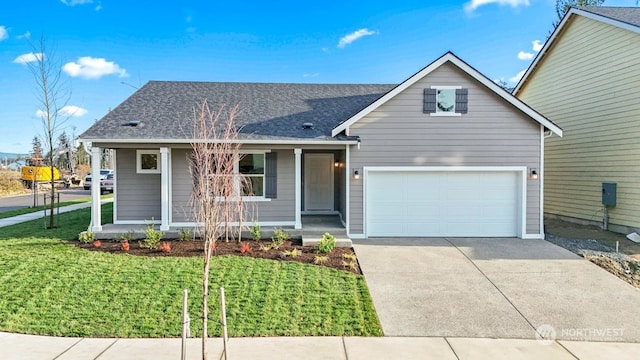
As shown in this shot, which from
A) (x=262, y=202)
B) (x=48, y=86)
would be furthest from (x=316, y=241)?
(x=48, y=86)

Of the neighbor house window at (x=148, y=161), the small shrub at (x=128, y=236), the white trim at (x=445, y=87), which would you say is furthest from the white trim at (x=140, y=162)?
the white trim at (x=445, y=87)

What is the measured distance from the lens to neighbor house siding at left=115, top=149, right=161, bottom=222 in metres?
10.7

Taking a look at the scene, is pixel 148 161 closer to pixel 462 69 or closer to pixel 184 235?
pixel 184 235

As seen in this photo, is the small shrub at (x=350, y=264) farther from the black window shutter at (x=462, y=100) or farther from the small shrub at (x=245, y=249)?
the black window shutter at (x=462, y=100)

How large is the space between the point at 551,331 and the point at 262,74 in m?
18.7

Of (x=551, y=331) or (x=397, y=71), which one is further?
(x=397, y=71)

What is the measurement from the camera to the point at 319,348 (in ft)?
14.2

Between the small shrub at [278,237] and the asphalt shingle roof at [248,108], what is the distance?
100 inches

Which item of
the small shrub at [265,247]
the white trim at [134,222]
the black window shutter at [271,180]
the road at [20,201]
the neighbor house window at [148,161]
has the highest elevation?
the neighbor house window at [148,161]

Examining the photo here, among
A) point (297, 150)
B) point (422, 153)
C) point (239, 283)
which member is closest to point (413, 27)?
point (422, 153)

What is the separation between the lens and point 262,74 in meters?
20.6

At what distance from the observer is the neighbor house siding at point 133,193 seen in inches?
420

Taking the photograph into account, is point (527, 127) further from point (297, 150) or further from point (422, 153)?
point (297, 150)

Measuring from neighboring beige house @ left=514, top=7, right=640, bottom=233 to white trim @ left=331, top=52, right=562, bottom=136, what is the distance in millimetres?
2615
